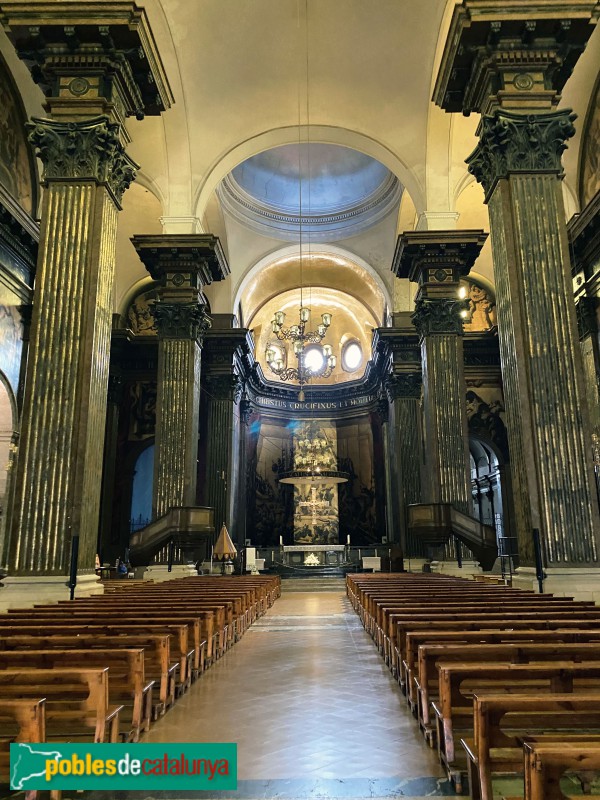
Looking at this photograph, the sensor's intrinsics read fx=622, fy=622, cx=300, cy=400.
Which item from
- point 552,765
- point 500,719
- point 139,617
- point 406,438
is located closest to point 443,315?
point 406,438

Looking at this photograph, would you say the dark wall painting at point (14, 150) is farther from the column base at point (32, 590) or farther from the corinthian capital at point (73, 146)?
the column base at point (32, 590)

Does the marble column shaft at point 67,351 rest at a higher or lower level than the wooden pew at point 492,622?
higher

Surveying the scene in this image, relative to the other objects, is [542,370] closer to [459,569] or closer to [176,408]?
[459,569]

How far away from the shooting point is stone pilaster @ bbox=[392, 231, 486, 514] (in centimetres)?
1204

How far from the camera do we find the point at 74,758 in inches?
68.1

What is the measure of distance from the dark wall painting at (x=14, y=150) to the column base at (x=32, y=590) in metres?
7.60

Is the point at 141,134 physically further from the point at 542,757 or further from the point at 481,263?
the point at 542,757

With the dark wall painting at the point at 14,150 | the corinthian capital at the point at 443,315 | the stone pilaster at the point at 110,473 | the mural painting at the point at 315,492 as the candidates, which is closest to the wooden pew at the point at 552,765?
the corinthian capital at the point at 443,315

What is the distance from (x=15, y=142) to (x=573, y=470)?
37.5 feet

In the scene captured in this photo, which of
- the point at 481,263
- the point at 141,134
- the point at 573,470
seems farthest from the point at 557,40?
the point at 481,263

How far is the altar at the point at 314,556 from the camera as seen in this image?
861 inches

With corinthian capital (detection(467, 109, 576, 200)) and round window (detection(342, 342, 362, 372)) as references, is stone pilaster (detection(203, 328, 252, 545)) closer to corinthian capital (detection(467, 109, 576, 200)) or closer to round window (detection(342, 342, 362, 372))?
round window (detection(342, 342, 362, 372))

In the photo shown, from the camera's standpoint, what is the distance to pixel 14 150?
12.0 m

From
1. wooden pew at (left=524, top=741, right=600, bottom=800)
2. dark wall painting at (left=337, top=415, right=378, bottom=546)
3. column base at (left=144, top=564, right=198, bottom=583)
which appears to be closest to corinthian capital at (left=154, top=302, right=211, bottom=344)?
column base at (left=144, top=564, right=198, bottom=583)
